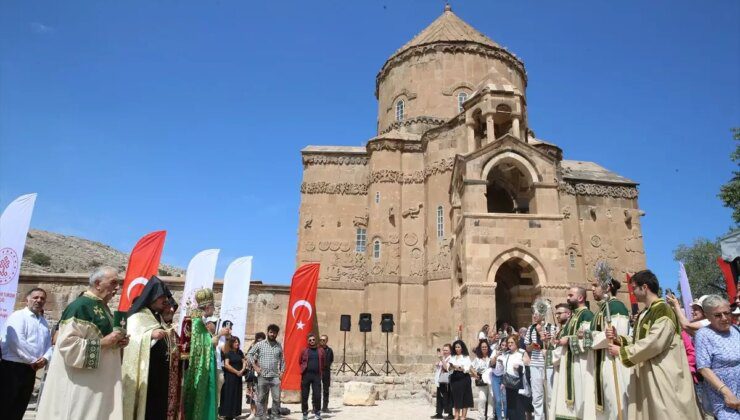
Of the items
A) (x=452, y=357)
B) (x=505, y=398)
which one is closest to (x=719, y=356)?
(x=505, y=398)

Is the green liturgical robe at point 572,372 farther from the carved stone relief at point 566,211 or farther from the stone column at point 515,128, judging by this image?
the carved stone relief at point 566,211

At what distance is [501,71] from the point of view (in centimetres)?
2647

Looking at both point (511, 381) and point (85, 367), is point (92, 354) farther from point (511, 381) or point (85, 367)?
point (511, 381)

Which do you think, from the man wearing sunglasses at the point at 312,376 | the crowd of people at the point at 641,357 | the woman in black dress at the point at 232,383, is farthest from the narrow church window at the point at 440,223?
the crowd of people at the point at 641,357

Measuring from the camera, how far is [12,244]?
8.99 metres

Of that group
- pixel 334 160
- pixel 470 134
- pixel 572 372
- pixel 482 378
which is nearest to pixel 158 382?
pixel 572 372

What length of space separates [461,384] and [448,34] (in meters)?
22.0

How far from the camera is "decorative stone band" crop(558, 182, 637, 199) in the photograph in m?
24.8

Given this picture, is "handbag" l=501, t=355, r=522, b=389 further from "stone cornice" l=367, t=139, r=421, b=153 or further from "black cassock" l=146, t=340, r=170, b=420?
"stone cornice" l=367, t=139, r=421, b=153

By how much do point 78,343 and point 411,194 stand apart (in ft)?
66.4

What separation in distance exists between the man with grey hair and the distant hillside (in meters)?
37.9

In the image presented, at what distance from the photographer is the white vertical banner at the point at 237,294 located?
13617 mm

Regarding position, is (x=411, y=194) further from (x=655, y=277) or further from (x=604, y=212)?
(x=655, y=277)

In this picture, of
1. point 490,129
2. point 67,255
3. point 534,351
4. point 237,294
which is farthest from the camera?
point 67,255
